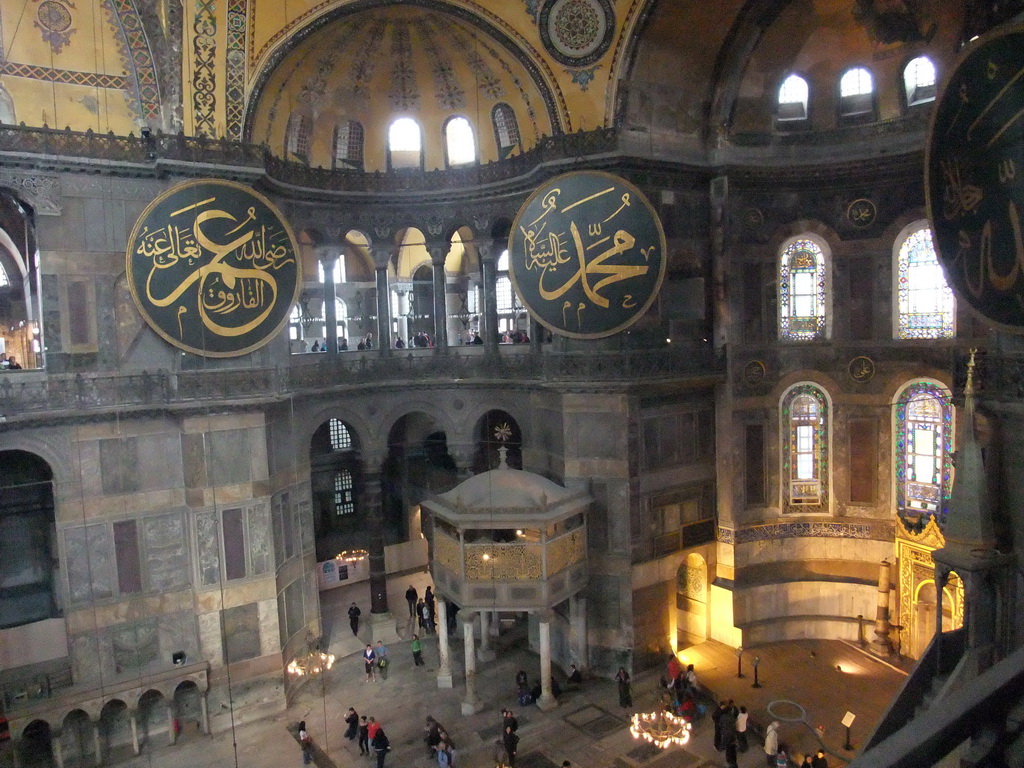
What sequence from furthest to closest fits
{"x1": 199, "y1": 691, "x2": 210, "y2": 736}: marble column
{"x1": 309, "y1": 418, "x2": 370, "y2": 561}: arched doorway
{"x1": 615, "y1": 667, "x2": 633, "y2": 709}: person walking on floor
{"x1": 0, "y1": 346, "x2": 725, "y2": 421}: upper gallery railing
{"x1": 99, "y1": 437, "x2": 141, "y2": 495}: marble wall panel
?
1. {"x1": 309, "y1": 418, "x2": 370, "y2": 561}: arched doorway
2. {"x1": 615, "y1": 667, "x2": 633, "y2": 709}: person walking on floor
3. {"x1": 199, "y1": 691, "x2": 210, "y2": 736}: marble column
4. {"x1": 99, "y1": 437, "x2": 141, "y2": 495}: marble wall panel
5. {"x1": 0, "y1": 346, "x2": 725, "y2": 421}: upper gallery railing

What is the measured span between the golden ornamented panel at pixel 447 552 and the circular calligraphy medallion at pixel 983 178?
325 inches

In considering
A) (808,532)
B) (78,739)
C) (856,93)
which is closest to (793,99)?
(856,93)

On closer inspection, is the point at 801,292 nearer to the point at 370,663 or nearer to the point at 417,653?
the point at 417,653

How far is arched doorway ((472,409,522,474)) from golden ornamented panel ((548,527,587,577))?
282 cm

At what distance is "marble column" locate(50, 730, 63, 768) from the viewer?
11.1 meters

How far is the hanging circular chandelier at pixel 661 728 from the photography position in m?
9.19

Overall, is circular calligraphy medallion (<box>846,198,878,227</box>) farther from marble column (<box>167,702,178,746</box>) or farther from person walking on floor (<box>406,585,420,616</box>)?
marble column (<box>167,702,178,746</box>)

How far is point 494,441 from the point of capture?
15.9 meters

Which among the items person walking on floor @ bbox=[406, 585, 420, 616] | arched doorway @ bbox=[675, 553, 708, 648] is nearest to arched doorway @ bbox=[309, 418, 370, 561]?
person walking on floor @ bbox=[406, 585, 420, 616]

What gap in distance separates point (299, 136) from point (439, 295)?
4.09 meters

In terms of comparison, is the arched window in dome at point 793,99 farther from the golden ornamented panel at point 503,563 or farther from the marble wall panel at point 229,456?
the marble wall panel at point 229,456

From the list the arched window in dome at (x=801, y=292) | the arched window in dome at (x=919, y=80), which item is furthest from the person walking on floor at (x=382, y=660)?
the arched window in dome at (x=919, y=80)

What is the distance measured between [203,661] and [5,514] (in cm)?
416

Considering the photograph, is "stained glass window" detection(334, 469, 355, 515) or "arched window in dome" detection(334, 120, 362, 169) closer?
"arched window in dome" detection(334, 120, 362, 169)
